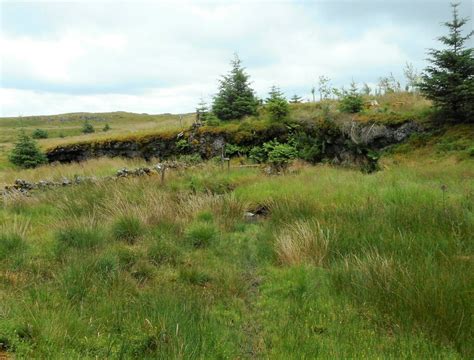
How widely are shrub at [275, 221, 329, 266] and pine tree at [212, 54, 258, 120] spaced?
43.0ft

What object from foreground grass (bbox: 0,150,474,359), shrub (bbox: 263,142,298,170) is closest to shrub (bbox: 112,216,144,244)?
foreground grass (bbox: 0,150,474,359)

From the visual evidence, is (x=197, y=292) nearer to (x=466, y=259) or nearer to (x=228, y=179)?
(x=466, y=259)

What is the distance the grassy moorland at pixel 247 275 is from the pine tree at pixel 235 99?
1000 cm

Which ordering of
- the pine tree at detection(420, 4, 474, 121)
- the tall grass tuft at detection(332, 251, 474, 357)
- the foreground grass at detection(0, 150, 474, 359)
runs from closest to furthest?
the foreground grass at detection(0, 150, 474, 359) → the tall grass tuft at detection(332, 251, 474, 357) → the pine tree at detection(420, 4, 474, 121)

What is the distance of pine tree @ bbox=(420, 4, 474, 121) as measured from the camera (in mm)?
11734

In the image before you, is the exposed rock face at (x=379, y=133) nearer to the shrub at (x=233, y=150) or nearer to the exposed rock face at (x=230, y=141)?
the exposed rock face at (x=230, y=141)

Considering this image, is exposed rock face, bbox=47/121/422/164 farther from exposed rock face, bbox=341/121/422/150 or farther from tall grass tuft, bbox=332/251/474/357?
tall grass tuft, bbox=332/251/474/357

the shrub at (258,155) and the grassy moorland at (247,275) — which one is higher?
the shrub at (258,155)

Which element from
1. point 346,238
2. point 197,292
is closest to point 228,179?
point 346,238

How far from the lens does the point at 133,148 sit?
66.2 feet

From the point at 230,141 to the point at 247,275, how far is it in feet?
39.2

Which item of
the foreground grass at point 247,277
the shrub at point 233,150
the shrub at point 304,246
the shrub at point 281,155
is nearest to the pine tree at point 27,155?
the shrub at point 233,150

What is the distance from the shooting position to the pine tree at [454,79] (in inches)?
462

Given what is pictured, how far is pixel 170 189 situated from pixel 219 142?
720cm
